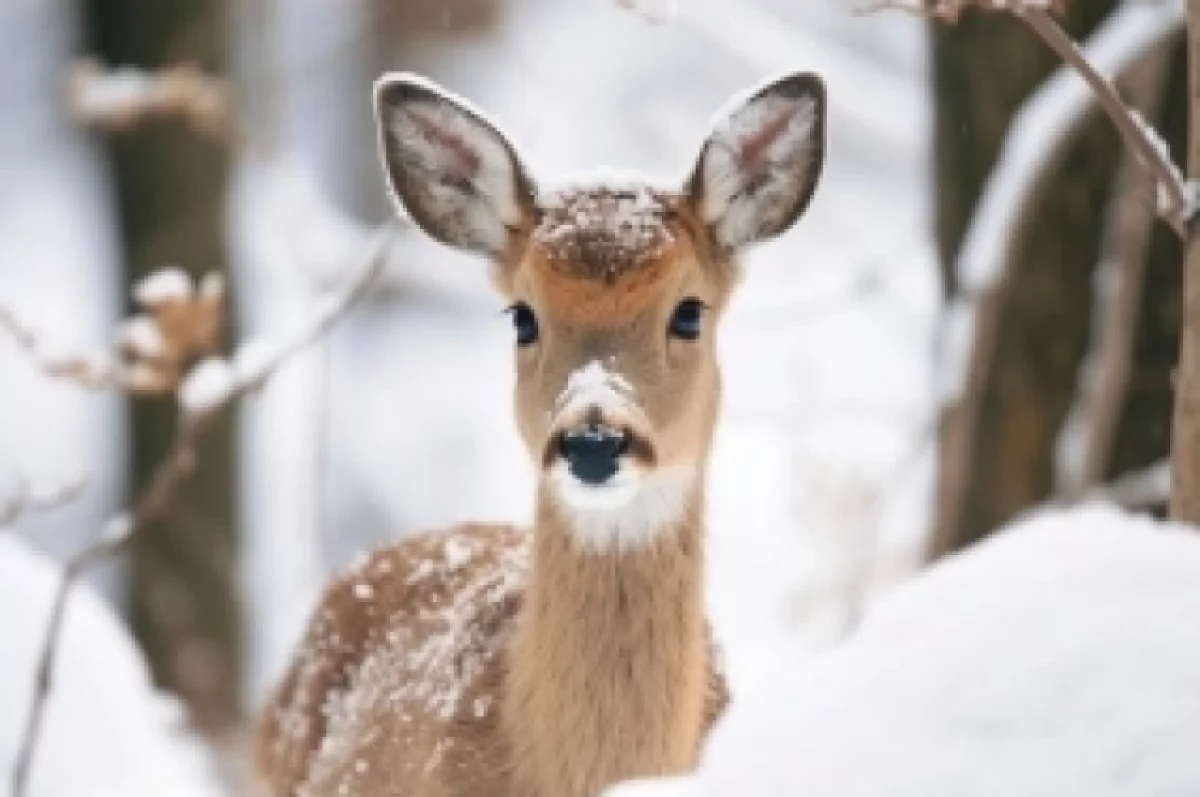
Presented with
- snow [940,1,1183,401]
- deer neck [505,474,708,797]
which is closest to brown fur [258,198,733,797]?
deer neck [505,474,708,797]

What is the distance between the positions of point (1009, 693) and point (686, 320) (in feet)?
8.03

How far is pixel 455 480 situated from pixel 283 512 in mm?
2635

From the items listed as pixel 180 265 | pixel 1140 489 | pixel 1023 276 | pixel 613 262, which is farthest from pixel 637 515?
pixel 180 265

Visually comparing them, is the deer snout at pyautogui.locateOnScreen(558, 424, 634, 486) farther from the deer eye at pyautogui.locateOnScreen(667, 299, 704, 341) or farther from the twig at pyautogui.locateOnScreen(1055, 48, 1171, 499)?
the twig at pyautogui.locateOnScreen(1055, 48, 1171, 499)

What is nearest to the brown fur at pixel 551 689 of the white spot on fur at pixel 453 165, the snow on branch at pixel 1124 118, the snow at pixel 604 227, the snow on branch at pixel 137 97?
the snow at pixel 604 227

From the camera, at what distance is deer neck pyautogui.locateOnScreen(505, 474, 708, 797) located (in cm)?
421

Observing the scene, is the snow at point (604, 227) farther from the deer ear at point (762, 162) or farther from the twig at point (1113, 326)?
the twig at point (1113, 326)

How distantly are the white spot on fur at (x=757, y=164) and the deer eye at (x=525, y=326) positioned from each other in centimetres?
46

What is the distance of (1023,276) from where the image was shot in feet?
20.7

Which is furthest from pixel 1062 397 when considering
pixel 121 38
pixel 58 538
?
pixel 58 538

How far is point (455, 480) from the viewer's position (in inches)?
658

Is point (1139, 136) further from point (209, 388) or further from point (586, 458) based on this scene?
point (209, 388)

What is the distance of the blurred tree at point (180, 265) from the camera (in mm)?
12180

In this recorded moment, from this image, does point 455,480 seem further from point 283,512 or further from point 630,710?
point 630,710
